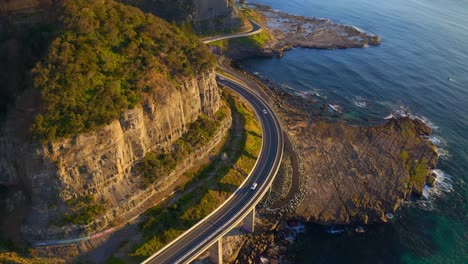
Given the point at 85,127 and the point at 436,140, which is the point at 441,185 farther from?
the point at 85,127

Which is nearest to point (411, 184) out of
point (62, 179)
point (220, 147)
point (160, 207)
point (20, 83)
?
Result: point (220, 147)

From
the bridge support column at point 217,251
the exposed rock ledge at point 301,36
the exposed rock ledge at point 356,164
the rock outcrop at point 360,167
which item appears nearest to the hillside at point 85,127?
the bridge support column at point 217,251

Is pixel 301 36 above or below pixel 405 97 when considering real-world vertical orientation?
above

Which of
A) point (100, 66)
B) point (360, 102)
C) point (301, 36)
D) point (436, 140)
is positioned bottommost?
point (436, 140)

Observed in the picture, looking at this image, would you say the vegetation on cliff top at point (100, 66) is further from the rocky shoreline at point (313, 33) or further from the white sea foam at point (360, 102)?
the rocky shoreline at point (313, 33)

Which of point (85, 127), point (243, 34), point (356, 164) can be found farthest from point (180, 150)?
point (243, 34)
